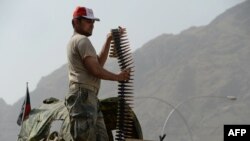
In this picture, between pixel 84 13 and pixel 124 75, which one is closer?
pixel 124 75

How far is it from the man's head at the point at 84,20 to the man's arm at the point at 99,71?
46 centimetres

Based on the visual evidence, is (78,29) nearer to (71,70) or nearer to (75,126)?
(71,70)

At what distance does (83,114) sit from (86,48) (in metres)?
0.87

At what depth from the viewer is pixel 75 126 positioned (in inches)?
326

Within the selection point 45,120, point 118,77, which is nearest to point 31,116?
point 45,120

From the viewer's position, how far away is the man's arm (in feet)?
26.0

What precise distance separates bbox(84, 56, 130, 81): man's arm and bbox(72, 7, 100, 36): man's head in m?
0.46

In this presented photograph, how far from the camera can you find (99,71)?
7973mm

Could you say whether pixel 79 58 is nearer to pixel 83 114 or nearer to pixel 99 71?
pixel 99 71

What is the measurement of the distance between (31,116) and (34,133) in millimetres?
977

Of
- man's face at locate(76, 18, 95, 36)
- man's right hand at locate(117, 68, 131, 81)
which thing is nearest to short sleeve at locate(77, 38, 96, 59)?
man's face at locate(76, 18, 95, 36)

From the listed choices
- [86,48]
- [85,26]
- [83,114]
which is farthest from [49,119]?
[86,48]

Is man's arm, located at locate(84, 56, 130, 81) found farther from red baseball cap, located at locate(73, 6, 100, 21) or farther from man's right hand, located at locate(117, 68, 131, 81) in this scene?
red baseball cap, located at locate(73, 6, 100, 21)

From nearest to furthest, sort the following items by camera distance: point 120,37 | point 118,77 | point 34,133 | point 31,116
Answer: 1. point 118,77
2. point 120,37
3. point 34,133
4. point 31,116
